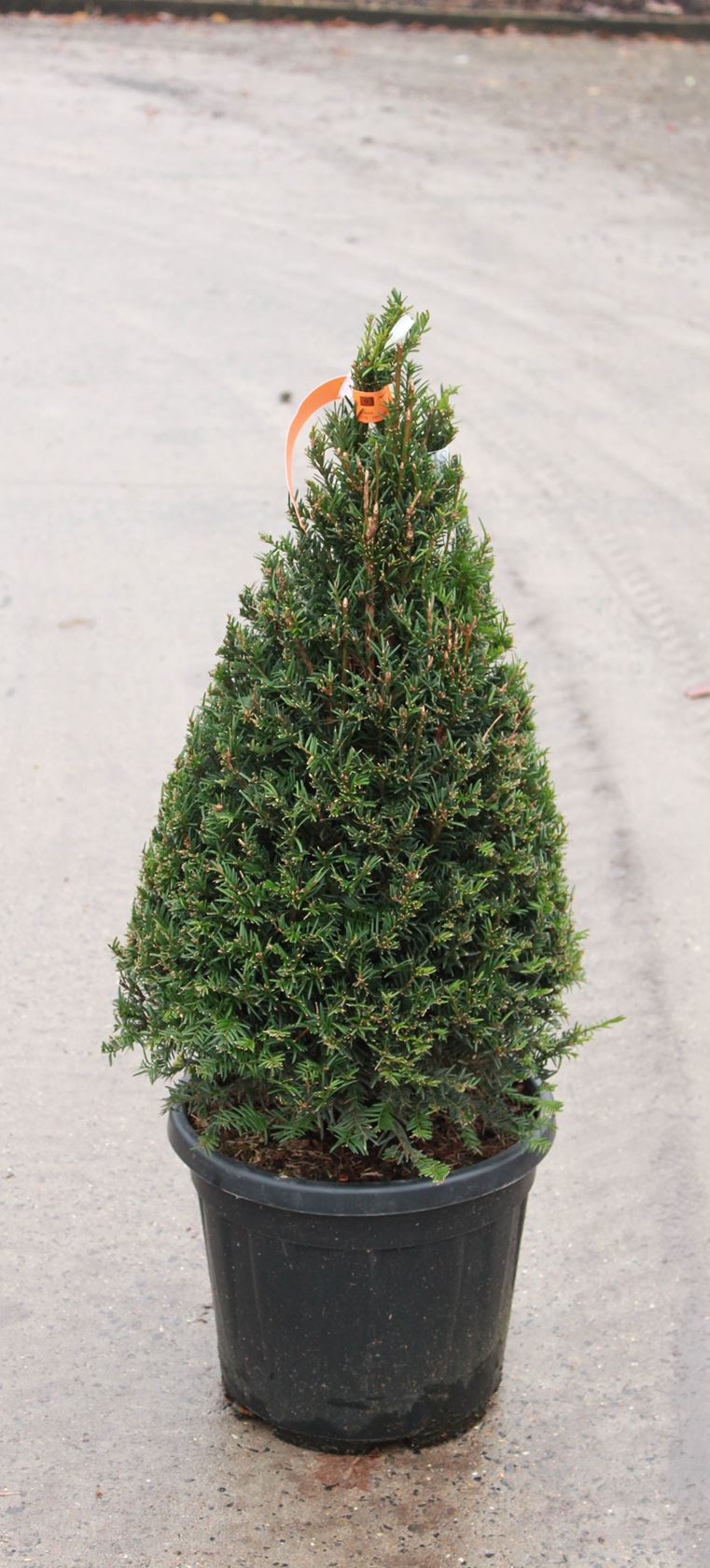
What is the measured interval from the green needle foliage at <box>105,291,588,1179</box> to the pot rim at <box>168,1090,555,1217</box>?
0.06 meters

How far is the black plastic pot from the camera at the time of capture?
2850mm

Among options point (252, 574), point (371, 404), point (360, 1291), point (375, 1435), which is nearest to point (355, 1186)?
point (360, 1291)

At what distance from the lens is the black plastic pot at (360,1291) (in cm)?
285

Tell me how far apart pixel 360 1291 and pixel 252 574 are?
452 centimetres

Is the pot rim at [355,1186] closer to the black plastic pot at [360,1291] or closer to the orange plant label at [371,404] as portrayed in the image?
the black plastic pot at [360,1291]

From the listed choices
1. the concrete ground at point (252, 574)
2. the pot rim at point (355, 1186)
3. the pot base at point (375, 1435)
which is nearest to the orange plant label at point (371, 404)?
the pot rim at point (355, 1186)

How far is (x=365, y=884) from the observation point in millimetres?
2717

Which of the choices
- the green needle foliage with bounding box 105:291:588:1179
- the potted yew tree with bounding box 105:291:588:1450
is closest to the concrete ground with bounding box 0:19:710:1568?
the potted yew tree with bounding box 105:291:588:1450

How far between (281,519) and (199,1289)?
4475 millimetres

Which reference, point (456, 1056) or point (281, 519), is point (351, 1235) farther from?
point (281, 519)

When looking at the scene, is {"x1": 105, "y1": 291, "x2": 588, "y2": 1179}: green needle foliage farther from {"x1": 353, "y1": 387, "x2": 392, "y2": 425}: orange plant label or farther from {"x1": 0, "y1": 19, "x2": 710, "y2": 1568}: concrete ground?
{"x1": 0, "y1": 19, "x2": 710, "y2": 1568}: concrete ground

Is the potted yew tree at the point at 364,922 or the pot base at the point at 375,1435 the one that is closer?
the potted yew tree at the point at 364,922

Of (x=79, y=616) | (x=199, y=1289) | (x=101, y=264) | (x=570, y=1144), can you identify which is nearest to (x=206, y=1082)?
(x=199, y=1289)

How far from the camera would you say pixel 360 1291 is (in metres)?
2.93
